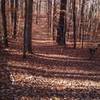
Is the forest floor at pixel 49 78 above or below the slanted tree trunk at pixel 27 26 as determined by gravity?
below

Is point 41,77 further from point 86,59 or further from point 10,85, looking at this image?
point 86,59

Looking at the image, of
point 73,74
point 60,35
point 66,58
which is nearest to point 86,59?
point 66,58

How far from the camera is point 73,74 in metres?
16.9

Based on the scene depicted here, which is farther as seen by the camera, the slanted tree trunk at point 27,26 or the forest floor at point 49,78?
the slanted tree trunk at point 27,26

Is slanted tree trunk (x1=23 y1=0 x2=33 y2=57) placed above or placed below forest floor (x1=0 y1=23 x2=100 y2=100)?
above

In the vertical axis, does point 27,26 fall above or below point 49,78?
above

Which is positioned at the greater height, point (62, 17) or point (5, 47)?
point (62, 17)

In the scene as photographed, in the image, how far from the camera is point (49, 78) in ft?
50.1

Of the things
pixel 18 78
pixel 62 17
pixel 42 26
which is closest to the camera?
pixel 18 78

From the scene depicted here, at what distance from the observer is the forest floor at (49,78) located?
11.5 metres

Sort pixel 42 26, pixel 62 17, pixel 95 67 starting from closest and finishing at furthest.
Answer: pixel 95 67
pixel 62 17
pixel 42 26

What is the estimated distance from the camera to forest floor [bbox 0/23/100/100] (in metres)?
11.5

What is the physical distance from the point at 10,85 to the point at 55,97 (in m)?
2.15

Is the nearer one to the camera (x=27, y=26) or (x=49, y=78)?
(x=49, y=78)
